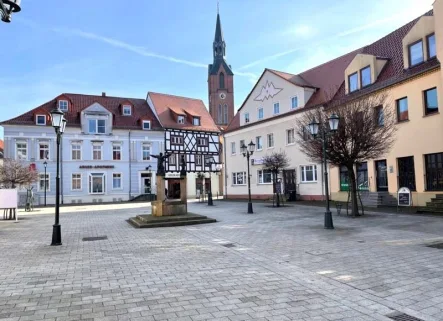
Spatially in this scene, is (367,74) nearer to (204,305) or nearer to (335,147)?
(335,147)

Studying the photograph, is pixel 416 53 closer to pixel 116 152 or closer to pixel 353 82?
pixel 353 82

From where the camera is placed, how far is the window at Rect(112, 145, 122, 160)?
43.4 metres

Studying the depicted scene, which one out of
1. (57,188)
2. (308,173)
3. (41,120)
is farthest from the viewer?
(41,120)

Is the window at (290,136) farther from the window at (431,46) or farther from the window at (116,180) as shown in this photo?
the window at (116,180)

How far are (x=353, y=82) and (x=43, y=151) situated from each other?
3228cm

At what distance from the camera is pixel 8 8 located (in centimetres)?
340

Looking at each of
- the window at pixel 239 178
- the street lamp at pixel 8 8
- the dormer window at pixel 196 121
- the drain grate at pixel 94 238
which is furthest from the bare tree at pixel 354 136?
the dormer window at pixel 196 121

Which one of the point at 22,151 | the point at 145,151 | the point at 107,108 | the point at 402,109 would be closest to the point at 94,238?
the point at 402,109

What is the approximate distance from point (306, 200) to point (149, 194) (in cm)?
2091

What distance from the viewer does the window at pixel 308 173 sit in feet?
96.9

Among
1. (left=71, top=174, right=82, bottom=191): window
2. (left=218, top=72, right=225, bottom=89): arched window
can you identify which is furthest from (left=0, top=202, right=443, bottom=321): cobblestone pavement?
(left=218, top=72, right=225, bottom=89): arched window

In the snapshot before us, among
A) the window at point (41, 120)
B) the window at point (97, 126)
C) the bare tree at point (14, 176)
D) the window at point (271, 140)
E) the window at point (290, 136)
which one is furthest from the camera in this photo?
the window at point (97, 126)

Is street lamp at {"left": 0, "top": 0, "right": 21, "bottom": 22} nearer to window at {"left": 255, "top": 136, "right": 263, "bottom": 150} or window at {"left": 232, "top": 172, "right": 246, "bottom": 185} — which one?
window at {"left": 255, "top": 136, "right": 263, "bottom": 150}

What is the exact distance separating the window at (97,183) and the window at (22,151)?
6.99 meters
